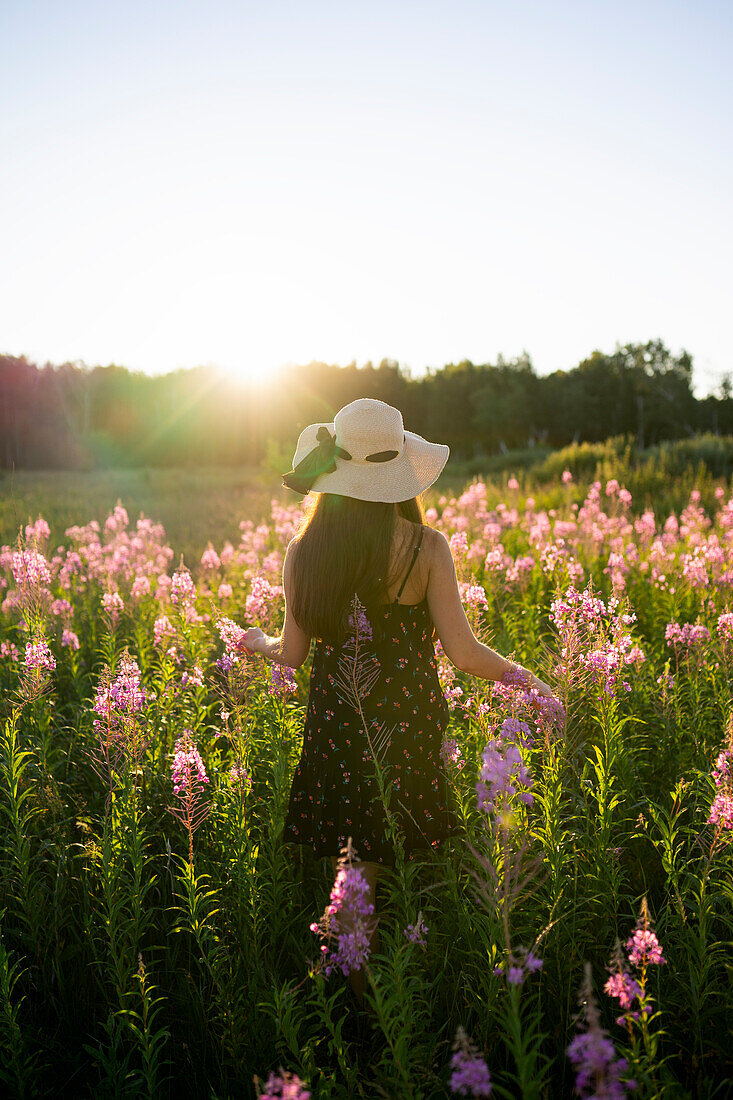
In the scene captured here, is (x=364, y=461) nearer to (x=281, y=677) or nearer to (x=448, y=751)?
(x=281, y=677)

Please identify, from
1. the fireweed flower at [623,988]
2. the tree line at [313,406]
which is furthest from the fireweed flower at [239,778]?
the tree line at [313,406]

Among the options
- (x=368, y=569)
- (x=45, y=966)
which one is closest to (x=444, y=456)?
(x=368, y=569)

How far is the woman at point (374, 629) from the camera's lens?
8.55 ft

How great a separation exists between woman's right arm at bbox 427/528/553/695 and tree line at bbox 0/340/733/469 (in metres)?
42.3

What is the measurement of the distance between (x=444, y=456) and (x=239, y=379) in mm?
49078

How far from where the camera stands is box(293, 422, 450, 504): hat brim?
259cm

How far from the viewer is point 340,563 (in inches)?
102

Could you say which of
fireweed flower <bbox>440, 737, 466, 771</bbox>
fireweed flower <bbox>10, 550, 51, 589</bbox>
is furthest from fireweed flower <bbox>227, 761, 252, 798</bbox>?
fireweed flower <bbox>10, 550, 51, 589</bbox>

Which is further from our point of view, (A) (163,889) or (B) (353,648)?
(A) (163,889)

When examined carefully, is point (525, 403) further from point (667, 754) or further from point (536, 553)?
point (667, 754)

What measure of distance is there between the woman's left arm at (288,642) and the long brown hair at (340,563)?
0.29 ft

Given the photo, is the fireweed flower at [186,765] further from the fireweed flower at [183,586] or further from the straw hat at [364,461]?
the fireweed flower at [183,586]

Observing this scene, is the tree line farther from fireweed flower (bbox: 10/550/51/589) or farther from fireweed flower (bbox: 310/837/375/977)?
fireweed flower (bbox: 310/837/375/977)

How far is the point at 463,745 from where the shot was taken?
3412mm
